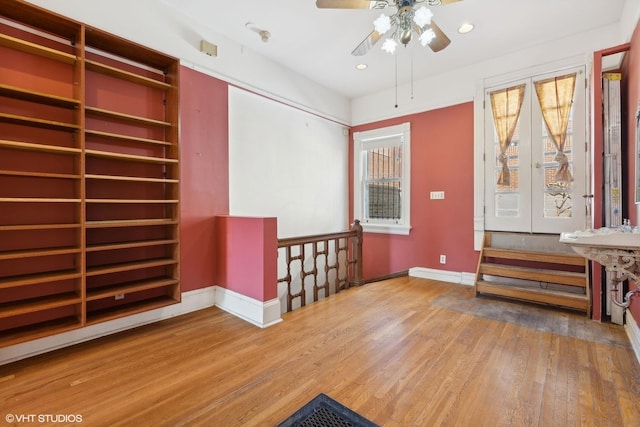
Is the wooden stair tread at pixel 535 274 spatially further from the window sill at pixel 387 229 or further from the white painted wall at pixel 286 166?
the white painted wall at pixel 286 166

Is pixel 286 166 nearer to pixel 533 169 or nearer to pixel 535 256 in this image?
pixel 533 169

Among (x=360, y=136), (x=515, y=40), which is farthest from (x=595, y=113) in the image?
(x=360, y=136)

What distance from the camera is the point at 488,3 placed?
2785mm

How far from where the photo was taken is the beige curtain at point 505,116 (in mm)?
3709

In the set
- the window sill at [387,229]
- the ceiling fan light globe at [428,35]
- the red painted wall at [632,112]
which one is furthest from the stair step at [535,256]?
the ceiling fan light globe at [428,35]

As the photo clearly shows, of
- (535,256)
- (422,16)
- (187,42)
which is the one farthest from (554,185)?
(187,42)

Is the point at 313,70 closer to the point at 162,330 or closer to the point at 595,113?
the point at 595,113

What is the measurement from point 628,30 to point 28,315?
5693mm

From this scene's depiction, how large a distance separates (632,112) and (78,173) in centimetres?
468

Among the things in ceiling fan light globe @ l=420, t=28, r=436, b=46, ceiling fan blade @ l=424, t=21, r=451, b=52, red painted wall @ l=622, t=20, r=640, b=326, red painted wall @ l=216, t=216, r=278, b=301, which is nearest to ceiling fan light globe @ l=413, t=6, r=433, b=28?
ceiling fan light globe @ l=420, t=28, r=436, b=46

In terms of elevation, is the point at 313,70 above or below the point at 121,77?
above

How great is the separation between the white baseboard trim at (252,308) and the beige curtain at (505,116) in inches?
129

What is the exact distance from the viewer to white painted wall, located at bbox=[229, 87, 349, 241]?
11.9 feet

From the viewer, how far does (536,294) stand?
320 cm
